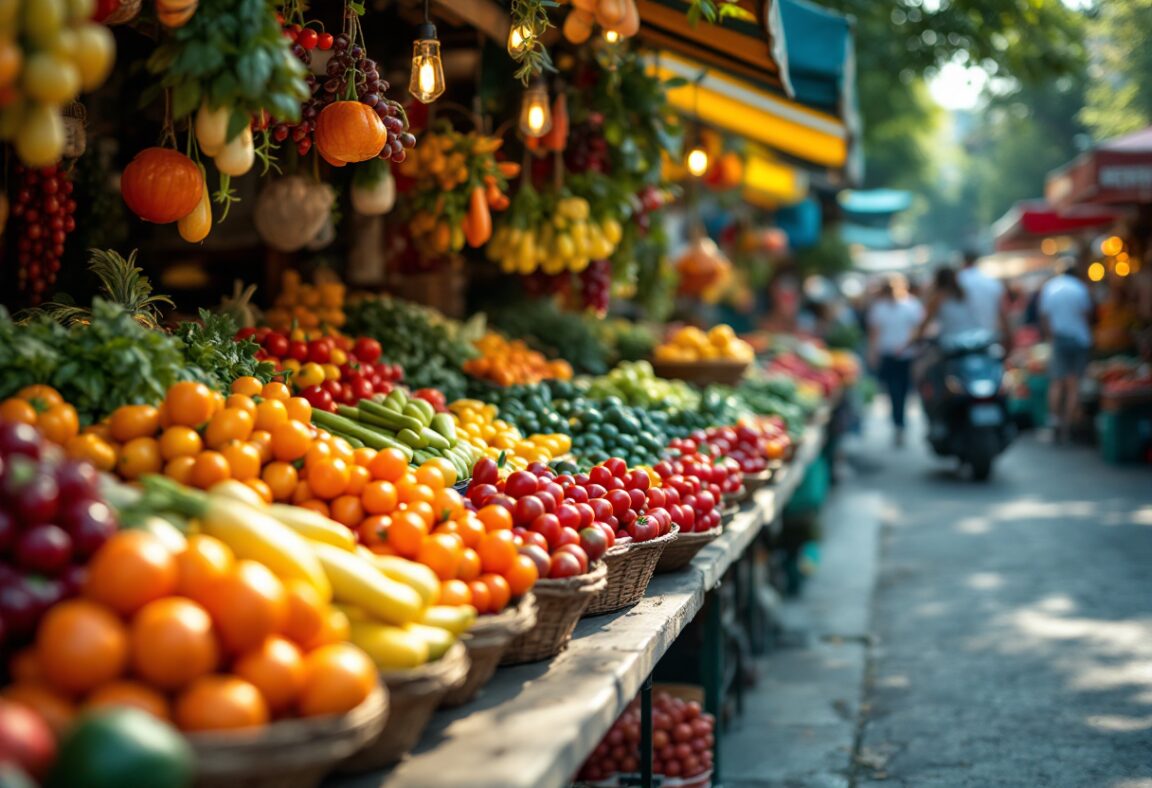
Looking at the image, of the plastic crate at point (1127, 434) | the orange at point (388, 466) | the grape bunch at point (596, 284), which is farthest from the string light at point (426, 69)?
the plastic crate at point (1127, 434)

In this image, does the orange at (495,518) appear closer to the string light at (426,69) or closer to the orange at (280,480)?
the orange at (280,480)

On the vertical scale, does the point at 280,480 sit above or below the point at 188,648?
above

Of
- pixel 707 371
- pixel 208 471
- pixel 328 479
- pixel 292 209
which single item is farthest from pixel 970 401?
pixel 208 471

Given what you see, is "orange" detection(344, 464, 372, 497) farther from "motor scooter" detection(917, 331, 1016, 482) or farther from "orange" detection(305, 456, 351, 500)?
"motor scooter" detection(917, 331, 1016, 482)

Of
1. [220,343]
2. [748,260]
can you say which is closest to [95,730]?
[220,343]

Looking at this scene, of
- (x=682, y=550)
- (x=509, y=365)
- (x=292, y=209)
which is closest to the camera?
(x=682, y=550)

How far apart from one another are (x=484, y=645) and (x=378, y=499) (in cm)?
57

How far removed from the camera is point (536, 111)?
16.2ft

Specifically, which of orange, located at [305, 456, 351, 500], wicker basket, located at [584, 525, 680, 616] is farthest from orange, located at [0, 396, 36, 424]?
wicker basket, located at [584, 525, 680, 616]

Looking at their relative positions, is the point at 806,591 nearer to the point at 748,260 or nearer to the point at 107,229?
the point at 107,229

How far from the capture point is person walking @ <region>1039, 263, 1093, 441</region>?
40.9 ft

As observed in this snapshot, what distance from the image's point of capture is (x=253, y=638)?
1838 millimetres

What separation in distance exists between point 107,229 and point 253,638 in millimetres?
3975

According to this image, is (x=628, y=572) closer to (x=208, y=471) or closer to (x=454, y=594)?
(x=454, y=594)
